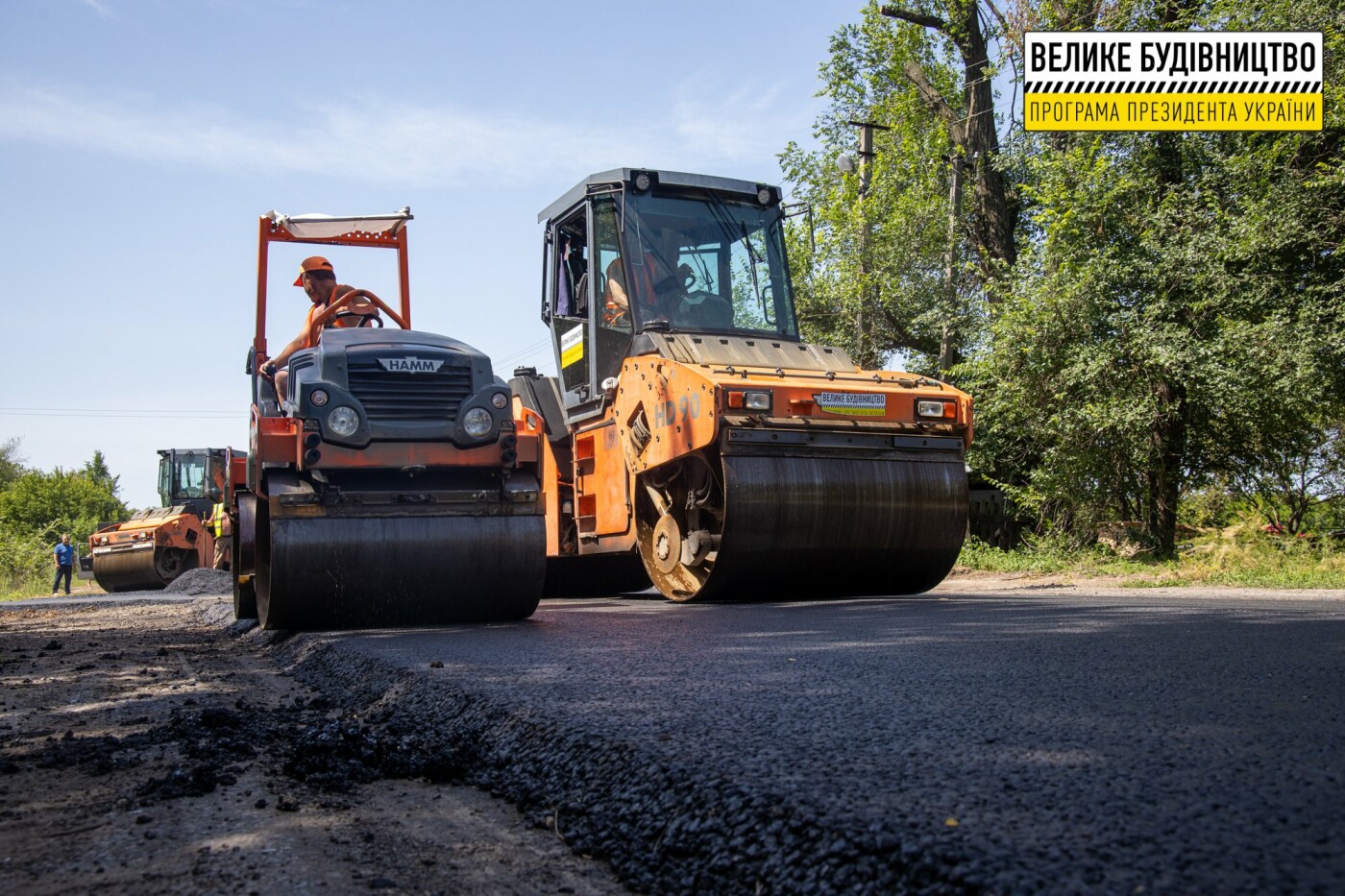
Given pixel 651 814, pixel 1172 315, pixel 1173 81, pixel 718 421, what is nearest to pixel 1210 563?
pixel 1172 315

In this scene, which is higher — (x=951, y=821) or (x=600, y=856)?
(x=951, y=821)

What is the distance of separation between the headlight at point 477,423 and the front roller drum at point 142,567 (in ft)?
58.7

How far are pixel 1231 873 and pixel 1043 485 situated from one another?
1394 cm

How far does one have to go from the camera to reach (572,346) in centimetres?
966

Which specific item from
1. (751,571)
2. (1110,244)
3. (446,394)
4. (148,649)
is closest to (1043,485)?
(1110,244)

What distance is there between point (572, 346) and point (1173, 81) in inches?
398

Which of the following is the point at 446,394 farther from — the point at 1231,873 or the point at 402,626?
the point at 1231,873

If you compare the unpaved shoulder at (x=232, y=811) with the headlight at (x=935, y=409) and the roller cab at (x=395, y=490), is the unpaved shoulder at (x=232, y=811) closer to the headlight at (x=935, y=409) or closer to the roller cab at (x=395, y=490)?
the roller cab at (x=395, y=490)

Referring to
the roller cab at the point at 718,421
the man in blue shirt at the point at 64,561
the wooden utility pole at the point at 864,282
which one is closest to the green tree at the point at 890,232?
the wooden utility pole at the point at 864,282

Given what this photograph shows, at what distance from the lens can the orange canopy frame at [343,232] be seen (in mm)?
8713

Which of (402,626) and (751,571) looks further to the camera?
(751,571)

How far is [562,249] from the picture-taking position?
9867 mm

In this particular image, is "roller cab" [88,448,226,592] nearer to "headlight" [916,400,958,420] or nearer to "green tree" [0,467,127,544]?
"headlight" [916,400,958,420]

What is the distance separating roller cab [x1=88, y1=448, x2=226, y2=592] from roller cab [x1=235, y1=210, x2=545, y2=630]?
638 inches
